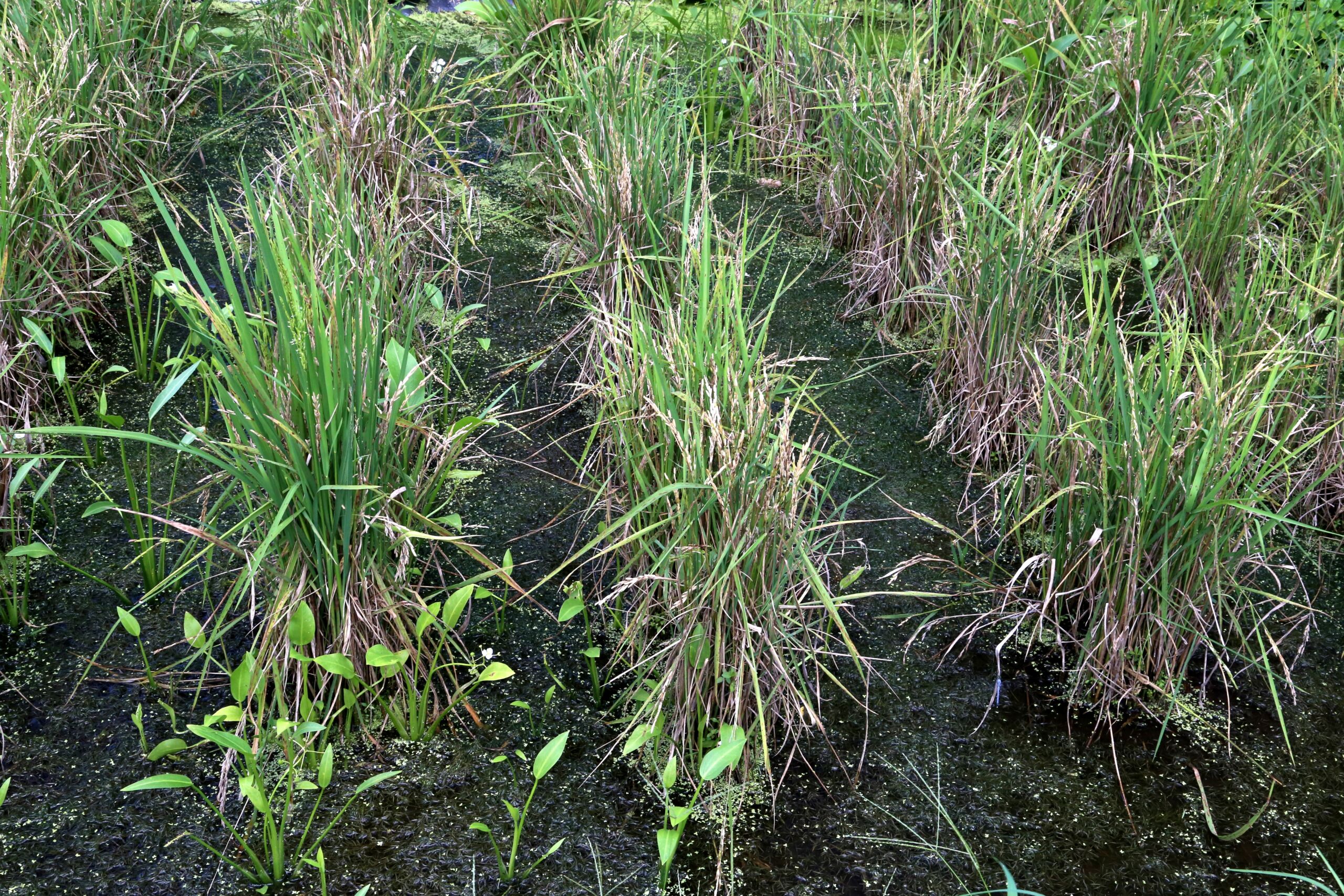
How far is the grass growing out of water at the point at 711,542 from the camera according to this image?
1.54 m

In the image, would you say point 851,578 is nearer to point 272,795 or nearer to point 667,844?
point 667,844

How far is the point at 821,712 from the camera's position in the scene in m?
1.72

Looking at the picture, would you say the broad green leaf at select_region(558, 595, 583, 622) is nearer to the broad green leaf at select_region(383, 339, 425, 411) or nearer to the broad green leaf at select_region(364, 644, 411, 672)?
the broad green leaf at select_region(364, 644, 411, 672)

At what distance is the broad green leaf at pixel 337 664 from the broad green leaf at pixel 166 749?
20 centimetres

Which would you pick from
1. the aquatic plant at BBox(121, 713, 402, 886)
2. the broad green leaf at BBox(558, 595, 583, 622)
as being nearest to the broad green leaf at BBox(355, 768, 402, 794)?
the aquatic plant at BBox(121, 713, 402, 886)

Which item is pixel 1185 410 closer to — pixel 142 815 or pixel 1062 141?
pixel 1062 141

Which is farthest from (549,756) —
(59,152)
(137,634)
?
(59,152)

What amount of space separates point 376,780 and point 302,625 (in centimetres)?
22

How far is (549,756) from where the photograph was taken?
58.8 inches

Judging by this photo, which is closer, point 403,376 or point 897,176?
point 403,376

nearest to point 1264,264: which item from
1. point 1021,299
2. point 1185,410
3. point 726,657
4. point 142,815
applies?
point 1021,299

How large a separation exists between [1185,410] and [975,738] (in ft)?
1.92

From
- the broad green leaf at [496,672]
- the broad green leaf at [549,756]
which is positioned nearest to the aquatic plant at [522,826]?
the broad green leaf at [549,756]

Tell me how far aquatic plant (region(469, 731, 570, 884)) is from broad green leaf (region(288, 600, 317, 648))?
1.07 ft
